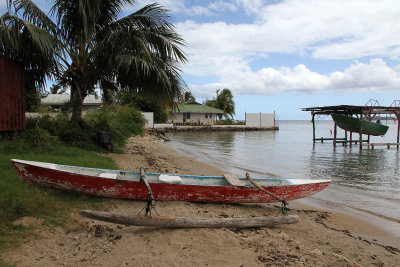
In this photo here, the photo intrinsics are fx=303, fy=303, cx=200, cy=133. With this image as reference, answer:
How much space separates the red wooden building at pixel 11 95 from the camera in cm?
984

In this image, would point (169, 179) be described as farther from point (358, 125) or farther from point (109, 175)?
point (358, 125)

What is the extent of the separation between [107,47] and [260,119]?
47444 millimetres

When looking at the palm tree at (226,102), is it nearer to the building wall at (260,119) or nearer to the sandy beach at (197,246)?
the building wall at (260,119)

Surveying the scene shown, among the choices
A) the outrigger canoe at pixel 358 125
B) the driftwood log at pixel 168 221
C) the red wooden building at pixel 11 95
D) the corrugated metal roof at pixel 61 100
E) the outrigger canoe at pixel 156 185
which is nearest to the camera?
the driftwood log at pixel 168 221

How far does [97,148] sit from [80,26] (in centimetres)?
440

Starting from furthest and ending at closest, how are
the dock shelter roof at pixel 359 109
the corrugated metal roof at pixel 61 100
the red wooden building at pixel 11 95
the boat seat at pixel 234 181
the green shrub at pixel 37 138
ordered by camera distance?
the corrugated metal roof at pixel 61 100 < the dock shelter roof at pixel 359 109 < the red wooden building at pixel 11 95 < the green shrub at pixel 37 138 < the boat seat at pixel 234 181

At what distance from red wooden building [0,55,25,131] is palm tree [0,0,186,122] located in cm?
57

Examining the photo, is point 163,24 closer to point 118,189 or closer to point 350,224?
point 118,189

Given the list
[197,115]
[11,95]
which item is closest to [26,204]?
[11,95]

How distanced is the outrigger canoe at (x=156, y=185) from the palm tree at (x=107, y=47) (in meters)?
4.92

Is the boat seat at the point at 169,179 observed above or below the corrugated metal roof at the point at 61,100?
below

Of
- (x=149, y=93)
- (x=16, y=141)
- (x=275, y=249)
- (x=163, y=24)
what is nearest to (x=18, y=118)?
(x=16, y=141)

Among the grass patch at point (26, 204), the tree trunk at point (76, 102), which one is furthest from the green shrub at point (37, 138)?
the tree trunk at point (76, 102)

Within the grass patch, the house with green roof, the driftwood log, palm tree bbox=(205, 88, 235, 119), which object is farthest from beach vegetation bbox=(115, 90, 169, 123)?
the driftwood log
